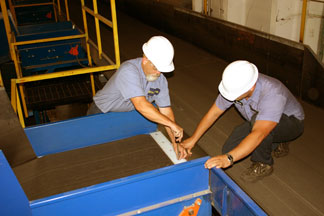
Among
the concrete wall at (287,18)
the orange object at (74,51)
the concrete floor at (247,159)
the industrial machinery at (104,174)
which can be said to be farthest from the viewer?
the orange object at (74,51)

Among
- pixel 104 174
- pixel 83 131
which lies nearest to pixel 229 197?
pixel 104 174

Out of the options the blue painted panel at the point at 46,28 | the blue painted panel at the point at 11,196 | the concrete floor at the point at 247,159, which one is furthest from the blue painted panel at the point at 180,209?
the blue painted panel at the point at 46,28

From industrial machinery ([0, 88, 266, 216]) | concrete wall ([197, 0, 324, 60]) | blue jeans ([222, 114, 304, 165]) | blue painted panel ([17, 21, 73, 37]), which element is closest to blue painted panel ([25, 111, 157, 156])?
industrial machinery ([0, 88, 266, 216])

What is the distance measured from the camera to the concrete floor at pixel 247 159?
269 cm

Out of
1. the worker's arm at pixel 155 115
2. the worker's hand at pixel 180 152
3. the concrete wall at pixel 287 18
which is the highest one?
the concrete wall at pixel 287 18

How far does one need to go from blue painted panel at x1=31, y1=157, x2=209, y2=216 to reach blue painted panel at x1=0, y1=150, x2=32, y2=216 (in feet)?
0.21

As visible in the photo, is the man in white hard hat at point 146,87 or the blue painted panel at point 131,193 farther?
the man in white hard hat at point 146,87

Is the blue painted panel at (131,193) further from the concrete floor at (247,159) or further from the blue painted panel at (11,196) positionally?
the concrete floor at (247,159)

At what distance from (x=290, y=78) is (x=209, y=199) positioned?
9.30 feet

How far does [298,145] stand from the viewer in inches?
136

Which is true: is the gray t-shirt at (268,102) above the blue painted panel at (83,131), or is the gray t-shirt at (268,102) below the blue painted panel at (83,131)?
above

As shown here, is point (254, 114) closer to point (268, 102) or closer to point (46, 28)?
point (268, 102)

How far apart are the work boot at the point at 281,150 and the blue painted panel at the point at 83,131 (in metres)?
1.34

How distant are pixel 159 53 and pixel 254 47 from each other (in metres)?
2.93
